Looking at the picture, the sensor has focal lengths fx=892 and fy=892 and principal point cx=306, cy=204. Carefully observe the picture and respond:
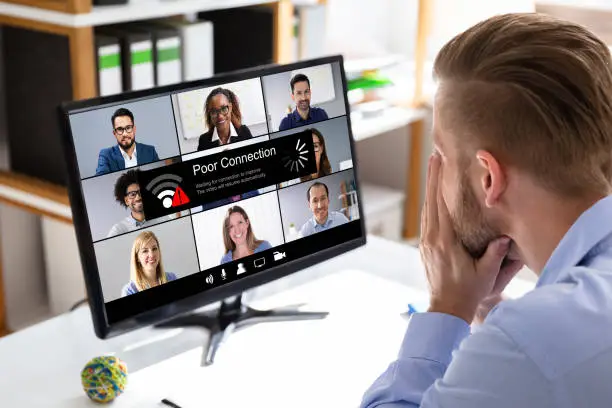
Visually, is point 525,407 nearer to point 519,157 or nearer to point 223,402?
point 519,157

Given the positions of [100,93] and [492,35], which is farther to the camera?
[100,93]

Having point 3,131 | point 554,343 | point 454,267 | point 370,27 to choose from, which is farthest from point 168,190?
point 370,27

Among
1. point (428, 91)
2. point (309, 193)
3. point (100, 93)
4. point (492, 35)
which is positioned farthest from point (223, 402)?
point (428, 91)

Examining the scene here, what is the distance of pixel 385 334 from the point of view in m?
1.58

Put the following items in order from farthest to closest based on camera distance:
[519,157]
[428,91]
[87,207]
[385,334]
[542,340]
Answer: [428,91] < [385,334] < [87,207] < [519,157] < [542,340]

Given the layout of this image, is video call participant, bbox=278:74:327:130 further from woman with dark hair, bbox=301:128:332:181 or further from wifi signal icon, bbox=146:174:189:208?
wifi signal icon, bbox=146:174:189:208

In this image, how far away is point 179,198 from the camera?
4.66 feet

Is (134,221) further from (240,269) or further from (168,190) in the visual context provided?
(240,269)

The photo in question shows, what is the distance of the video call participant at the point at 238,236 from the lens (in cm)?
148

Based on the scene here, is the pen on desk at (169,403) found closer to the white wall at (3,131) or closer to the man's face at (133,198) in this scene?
the man's face at (133,198)

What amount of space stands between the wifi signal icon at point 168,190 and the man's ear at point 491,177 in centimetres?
52

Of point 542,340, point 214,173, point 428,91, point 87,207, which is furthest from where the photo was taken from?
point 428,91

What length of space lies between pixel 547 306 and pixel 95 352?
851mm

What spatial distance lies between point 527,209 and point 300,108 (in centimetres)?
58
